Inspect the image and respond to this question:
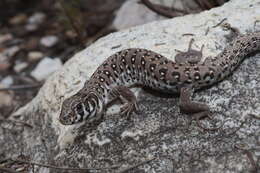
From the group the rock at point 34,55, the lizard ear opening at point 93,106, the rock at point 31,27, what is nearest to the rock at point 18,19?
the rock at point 31,27

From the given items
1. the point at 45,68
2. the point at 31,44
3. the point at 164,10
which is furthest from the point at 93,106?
the point at 31,44

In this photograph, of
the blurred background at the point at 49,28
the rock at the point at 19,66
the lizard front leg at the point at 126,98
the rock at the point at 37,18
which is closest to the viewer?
the lizard front leg at the point at 126,98

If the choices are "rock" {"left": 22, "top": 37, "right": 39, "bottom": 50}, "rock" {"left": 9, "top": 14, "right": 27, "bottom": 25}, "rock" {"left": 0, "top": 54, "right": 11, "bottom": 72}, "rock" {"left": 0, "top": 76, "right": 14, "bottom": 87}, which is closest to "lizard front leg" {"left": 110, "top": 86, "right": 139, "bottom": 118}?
"rock" {"left": 0, "top": 76, "right": 14, "bottom": 87}

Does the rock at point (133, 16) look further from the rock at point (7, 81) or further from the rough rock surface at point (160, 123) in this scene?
the rock at point (7, 81)

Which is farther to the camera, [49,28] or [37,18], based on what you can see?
[37,18]

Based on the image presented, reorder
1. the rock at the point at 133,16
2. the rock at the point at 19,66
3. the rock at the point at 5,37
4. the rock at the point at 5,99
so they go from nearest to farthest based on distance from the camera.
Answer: the rock at the point at 5,99 < the rock at the point at 133,16 < the rock at the point at 19,66 < the rock at the point at 5,37

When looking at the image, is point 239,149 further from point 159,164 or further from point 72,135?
point 72,135

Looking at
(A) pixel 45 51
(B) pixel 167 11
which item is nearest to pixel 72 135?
(B) pixel 167 11

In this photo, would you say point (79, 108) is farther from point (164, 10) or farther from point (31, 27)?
point (31, 27)
